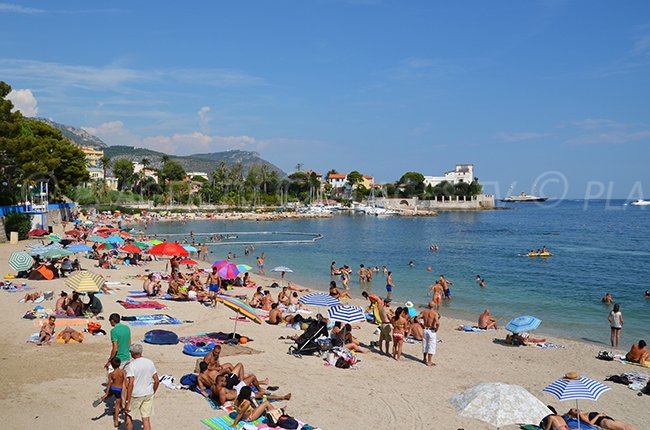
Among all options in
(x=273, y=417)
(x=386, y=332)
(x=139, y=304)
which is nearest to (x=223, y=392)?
(x=273, y=417)

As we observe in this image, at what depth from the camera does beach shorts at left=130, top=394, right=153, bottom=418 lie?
7.03 meters

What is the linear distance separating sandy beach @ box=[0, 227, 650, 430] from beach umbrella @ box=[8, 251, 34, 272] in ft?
8.79

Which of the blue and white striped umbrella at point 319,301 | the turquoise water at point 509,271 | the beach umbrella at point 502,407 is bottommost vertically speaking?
the turquoise water at point 509,271

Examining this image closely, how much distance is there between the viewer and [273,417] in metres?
7.90

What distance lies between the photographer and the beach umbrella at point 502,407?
25.4 feet

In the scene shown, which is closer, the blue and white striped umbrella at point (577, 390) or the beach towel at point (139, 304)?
the blue and white striped umbrella at point (577, 390)

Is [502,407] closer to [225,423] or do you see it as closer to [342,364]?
[225,423]

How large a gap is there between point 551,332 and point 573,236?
2106 inches

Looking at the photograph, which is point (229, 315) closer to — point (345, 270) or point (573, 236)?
point (345, 270)

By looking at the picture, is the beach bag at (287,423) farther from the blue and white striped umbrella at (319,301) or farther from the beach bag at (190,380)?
the blue and white striped umbrella at (319,301)

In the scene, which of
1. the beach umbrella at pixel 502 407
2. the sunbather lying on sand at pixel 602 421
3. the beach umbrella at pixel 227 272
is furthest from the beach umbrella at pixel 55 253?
the sunbather lying on sand at pixel 602 421

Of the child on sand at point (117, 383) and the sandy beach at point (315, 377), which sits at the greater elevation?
the child on sand at point (117, 383)

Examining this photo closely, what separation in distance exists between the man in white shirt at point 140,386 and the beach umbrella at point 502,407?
182 inches

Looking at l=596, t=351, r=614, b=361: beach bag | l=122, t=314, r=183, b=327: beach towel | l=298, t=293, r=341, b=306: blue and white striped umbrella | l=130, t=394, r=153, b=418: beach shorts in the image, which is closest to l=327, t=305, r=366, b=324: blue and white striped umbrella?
l=298, t=293, r=341, b=306: blue and white striped umbrella
